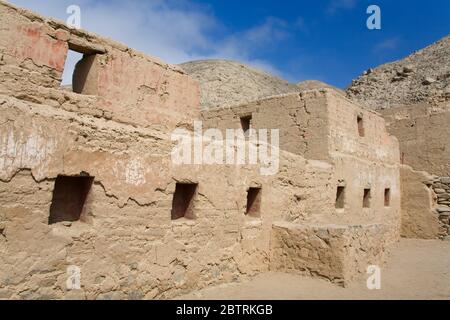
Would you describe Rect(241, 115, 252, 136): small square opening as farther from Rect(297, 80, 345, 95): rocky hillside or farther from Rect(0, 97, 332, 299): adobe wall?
Rect(297, 80, 345, 95): rocky hillside

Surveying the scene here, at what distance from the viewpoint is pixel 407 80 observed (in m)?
25.6

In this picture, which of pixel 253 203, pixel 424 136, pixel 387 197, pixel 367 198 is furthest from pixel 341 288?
pixel 424 136

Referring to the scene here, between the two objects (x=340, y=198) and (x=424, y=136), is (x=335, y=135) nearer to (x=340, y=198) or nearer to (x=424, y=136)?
(x=340, y=198)

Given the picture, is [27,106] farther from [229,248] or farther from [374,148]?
[374,148]

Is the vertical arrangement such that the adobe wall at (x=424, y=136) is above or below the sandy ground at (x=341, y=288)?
above

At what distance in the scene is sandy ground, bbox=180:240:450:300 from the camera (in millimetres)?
4871

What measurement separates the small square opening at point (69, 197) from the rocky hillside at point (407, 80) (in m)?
22.3

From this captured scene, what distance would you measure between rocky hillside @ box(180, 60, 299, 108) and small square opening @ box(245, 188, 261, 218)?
16.4 meters

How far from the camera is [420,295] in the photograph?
17.6 feet
